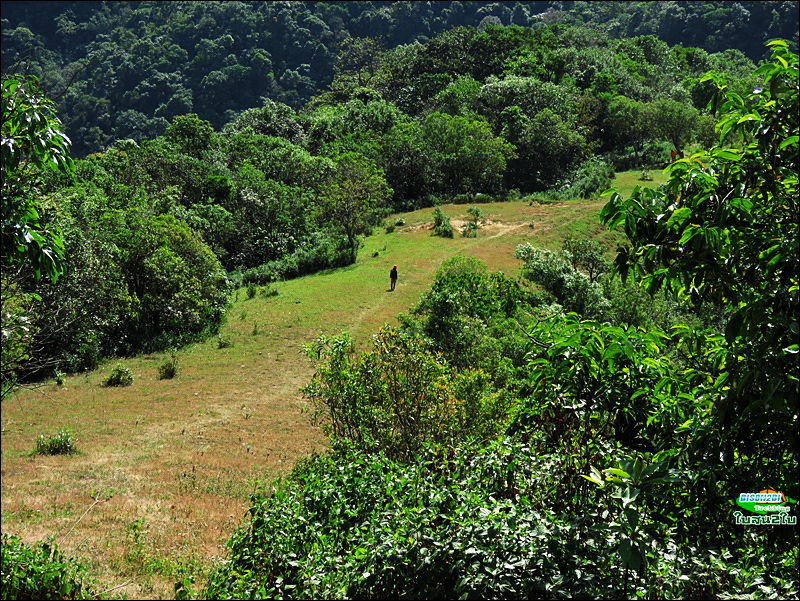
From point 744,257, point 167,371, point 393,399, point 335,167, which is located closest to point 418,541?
point 744,257

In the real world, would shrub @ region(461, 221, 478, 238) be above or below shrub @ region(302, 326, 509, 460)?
below

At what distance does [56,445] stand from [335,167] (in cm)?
3405

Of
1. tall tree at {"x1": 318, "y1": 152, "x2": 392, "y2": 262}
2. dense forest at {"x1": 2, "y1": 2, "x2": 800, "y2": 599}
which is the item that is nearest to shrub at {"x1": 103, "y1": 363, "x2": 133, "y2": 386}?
dense forest at {"x1": 2, "y1": 2, "x2": 800, "y2": 599}

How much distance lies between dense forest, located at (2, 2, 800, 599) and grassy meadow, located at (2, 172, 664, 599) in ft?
4.57

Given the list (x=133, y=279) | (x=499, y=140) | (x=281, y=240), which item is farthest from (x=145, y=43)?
(x=133, y=279)

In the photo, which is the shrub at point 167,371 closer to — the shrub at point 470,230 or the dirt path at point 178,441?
the dirt path at point 178,441

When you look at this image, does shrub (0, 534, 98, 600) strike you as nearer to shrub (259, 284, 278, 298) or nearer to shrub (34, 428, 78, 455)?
shrub (34, 428, 78, 455)

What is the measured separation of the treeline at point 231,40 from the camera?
105m

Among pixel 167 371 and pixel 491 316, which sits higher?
pixel 491 316

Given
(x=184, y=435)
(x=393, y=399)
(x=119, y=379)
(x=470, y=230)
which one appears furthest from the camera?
(x=470, y=230)

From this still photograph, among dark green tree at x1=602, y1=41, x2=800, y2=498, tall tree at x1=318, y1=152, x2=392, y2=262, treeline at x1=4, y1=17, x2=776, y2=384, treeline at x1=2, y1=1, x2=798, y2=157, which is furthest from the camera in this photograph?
treeline at x1=2, y1=1, x2=798, y2=157

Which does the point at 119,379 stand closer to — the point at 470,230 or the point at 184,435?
the point at 184,435

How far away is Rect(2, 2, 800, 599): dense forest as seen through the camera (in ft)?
15.7

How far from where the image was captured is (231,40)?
125375mm
